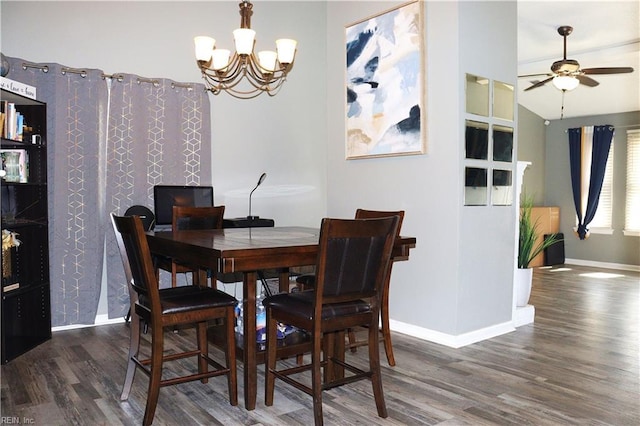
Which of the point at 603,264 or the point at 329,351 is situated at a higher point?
the point at 329,351

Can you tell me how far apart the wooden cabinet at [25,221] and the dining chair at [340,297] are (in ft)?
6.24

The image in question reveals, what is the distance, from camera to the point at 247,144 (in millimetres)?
4715

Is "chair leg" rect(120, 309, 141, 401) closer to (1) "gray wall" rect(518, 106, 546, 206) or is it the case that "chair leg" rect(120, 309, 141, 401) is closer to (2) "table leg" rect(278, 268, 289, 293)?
(2) "table leg" rect(278, 268, 289, 293)

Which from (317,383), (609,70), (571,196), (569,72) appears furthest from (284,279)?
(571,196)

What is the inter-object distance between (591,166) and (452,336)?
5.60 meters

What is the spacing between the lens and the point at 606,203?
25.8ft

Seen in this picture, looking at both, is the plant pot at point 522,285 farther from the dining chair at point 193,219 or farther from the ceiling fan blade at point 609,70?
the dining chair at point 193,219

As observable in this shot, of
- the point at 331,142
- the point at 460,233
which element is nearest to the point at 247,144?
the point at 331,142

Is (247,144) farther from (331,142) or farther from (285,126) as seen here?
(331,142)

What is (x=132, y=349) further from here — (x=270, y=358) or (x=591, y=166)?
(x=591, y=166)

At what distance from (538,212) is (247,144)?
530 cm

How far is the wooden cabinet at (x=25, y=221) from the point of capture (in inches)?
130

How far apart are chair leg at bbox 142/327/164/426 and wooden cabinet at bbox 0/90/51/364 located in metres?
1.49

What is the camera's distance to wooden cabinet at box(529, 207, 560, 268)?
7.96 meters
